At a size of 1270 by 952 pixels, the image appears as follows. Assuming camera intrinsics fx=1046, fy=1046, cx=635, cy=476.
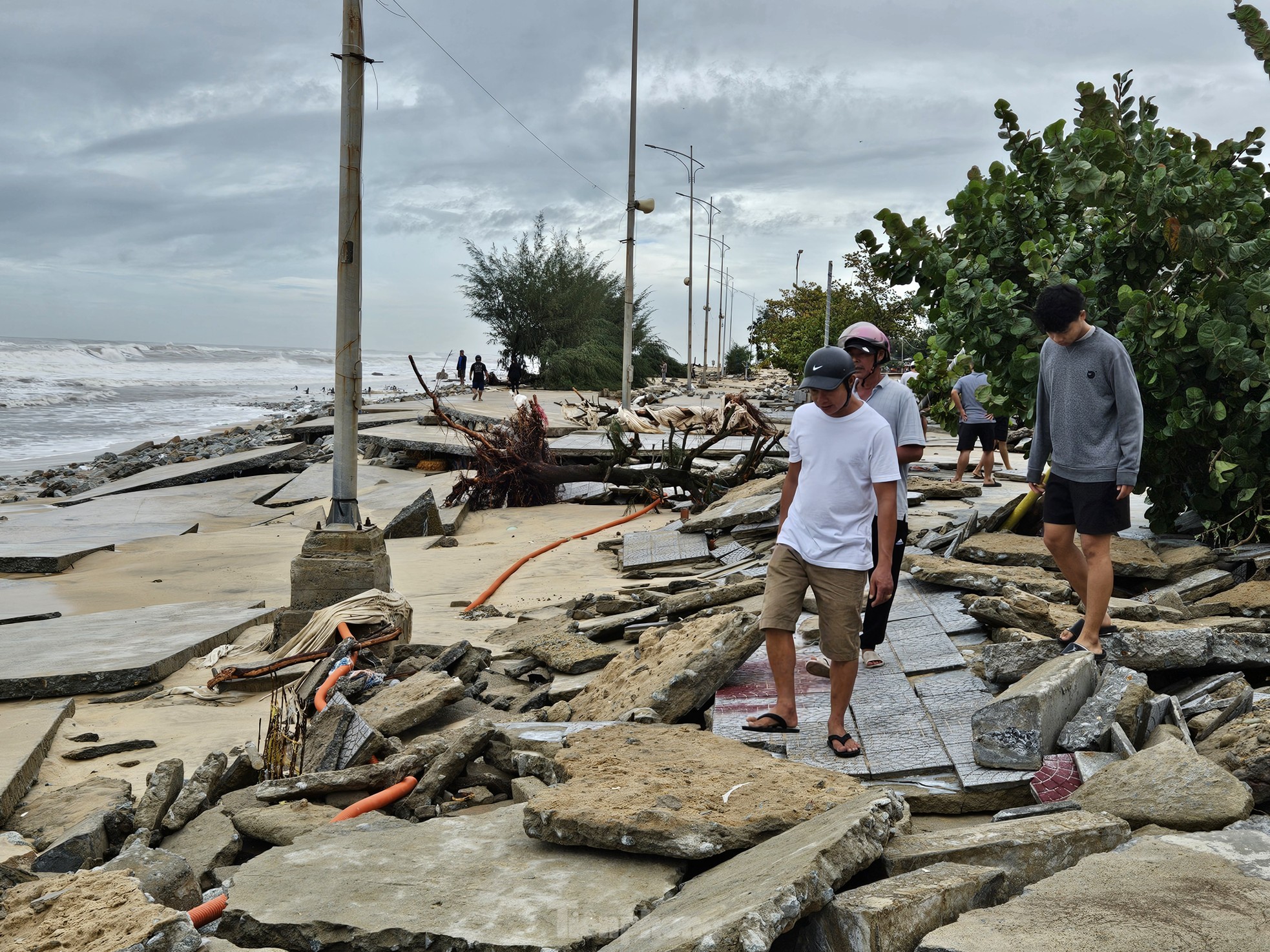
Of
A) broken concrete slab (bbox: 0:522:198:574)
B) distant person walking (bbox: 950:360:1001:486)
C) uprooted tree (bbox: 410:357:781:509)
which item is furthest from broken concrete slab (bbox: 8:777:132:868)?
distant person walking (bbox: 950:360:1001:486)

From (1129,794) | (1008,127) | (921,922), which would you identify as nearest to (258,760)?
(921,922)

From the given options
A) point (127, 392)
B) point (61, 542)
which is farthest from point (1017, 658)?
point (127, 392)

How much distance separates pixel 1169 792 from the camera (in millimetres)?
3432

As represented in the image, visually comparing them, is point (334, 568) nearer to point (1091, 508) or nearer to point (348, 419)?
point (348, 419)

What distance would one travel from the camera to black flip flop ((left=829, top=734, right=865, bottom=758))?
422 centimetres

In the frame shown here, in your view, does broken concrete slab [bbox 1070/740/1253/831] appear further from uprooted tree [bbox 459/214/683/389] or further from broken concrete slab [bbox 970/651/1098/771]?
uprooted tree [bbox 459/214/683/389]

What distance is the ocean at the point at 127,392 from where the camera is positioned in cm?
3397

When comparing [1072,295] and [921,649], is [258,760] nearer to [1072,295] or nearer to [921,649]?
[921,649]

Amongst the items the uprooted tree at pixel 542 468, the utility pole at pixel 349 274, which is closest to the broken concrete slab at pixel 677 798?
the utility pole at pixel 349 274

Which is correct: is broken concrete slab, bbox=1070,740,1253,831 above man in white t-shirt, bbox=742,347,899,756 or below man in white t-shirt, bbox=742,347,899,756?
below

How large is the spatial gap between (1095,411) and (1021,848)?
2.82 metres

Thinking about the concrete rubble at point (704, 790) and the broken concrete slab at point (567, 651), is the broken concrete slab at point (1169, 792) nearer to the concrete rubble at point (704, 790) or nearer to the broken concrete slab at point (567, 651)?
the concrete rubble at point (704, 790)

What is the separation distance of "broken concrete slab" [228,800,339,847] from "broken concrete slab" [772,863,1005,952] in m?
1.98

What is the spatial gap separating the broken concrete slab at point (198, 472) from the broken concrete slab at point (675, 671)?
1529 cm
